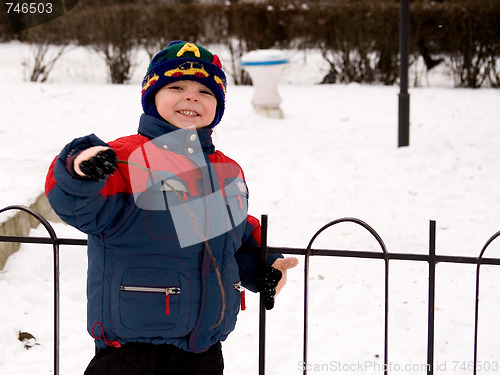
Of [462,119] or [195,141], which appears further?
[462,119]

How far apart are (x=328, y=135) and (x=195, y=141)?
19.6ft

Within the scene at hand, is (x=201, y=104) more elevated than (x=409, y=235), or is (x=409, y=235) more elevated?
(x=201, y=104)

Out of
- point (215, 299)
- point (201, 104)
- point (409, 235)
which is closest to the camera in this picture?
point (215, 299)

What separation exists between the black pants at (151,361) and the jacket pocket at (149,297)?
6 centimetres

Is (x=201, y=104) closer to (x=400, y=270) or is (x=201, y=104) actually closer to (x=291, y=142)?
(x=400, y=270)

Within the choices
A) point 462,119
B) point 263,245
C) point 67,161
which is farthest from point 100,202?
point 462,119

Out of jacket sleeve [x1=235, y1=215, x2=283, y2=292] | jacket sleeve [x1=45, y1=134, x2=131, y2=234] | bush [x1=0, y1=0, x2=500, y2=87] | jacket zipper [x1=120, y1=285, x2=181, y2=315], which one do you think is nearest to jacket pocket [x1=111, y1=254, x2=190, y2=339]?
jacket zipper [x1=120, y1=285, x2=181, y2=315]

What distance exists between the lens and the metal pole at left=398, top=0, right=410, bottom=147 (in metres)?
6.48

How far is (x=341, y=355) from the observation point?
3.50m

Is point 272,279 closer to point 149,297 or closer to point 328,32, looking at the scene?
point 149,297

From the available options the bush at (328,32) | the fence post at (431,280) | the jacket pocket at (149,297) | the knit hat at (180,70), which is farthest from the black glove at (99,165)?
the bush at (328,32)

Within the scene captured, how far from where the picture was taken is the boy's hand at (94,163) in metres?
1.56

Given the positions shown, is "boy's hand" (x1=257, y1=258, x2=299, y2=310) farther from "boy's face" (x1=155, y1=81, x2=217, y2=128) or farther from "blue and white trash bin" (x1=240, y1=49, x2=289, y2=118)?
"blue and white trash bin" (x1=240, y1=49, x2=289, y2=118)

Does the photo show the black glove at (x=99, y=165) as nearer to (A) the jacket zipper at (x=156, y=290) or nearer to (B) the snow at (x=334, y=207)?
(A) the jacket zipper at (x=156, y=290)
